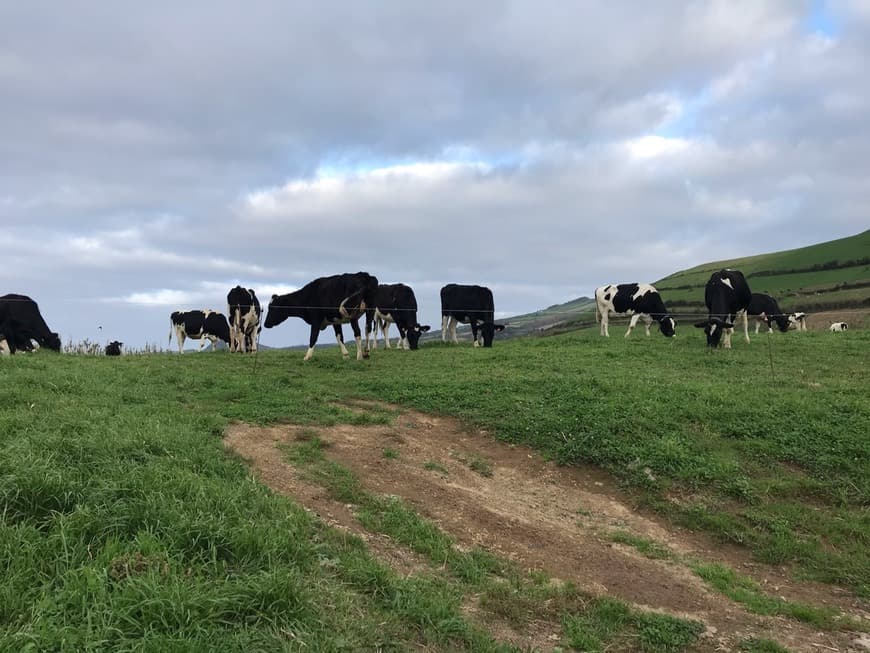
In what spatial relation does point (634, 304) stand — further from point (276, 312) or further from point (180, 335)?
point (180, 335)

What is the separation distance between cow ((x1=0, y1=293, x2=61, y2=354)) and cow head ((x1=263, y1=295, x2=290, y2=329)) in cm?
689

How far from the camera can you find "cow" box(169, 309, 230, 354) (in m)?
25.6

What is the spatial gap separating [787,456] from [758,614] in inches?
153

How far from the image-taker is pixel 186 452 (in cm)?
590

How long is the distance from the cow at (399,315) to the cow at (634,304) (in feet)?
24.4

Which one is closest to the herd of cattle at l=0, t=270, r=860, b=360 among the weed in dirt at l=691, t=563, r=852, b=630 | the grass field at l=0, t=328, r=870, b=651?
the grass field at l=0, t=328, r=870, b=651

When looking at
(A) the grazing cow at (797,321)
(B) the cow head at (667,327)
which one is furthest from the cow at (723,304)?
(A) the grazing cow at (797,321)

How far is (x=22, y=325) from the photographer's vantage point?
17.9 metres

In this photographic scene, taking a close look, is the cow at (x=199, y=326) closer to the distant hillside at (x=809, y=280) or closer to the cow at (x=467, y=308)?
the cow at (x=467, y=308)

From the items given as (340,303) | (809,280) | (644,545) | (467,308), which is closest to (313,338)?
(340,303)

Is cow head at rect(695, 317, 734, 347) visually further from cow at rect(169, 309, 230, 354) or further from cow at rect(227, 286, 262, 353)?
cow at rect(169, 309, 230, 354)

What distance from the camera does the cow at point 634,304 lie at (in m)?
23.0

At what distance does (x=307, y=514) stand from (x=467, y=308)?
20.0 metres

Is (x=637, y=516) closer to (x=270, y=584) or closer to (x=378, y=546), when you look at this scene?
(x=378, y=546)
